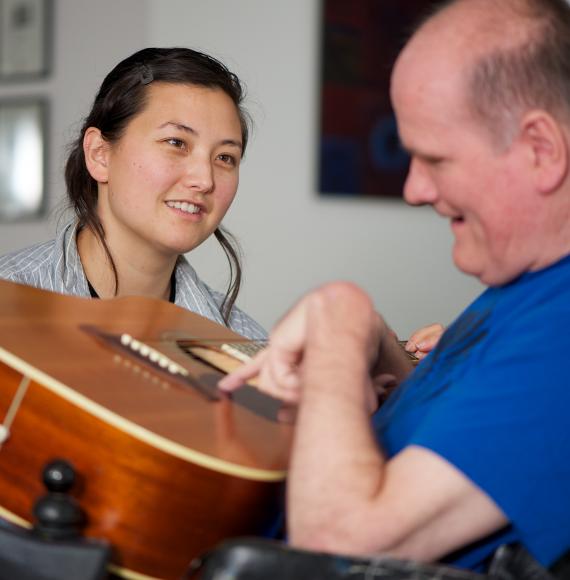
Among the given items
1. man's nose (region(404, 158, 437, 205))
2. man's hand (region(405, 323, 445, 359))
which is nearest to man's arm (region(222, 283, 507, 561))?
man's nose (region(404, 158, 437, 205))

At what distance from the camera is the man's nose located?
42.7 inches

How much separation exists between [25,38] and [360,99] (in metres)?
1.48

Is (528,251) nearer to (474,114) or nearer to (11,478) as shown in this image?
(474,114)

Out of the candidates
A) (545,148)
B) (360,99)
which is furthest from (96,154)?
(360,99)

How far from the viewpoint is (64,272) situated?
2.10 meters

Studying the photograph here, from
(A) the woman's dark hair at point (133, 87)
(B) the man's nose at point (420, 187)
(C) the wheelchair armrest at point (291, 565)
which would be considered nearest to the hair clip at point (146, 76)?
(A) the woman's dark hair at point (133, 87)

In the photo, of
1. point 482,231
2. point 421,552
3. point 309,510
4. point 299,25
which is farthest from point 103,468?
point 299,25

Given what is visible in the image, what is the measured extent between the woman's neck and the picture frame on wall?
7.42 ft

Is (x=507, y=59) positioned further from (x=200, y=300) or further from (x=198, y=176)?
(x=200, y=300)

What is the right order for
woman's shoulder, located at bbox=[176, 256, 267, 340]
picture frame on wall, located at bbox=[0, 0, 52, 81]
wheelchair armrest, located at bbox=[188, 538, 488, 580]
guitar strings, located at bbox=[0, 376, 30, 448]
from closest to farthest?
wheelchair armrest, located at bbox=[188, 538, 488, 580] → guitar strings, located at bbox=[0, 376, 30, 448] → woman's shoulder, located at bbox=[176, 256, 267, 340] → picture frame on wall, located at bbox=[0, 0, 52, 81]

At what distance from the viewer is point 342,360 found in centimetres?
103

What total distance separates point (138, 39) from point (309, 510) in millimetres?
3357

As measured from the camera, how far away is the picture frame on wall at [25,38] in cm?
424

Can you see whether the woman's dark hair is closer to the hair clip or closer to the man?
the hair clip
